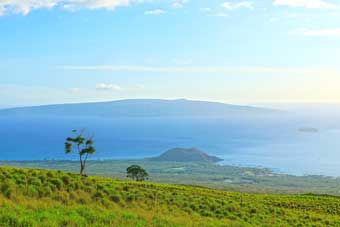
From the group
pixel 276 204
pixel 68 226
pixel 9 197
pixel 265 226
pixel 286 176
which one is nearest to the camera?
pixel 68 226

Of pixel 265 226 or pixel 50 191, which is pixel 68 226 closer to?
pixel 50 191

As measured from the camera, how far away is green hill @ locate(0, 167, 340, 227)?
32.9 ft

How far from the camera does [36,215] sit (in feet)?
32.0

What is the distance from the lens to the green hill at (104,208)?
1002cm

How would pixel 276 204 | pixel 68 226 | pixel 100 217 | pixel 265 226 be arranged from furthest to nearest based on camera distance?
pixel 276 204 → pixel 265 226 → pixel 100 217 → pixel 68 226

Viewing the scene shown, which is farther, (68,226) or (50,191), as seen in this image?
(50,191)

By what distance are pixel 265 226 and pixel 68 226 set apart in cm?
964

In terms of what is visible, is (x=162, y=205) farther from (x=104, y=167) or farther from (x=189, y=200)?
(x=104, y=167)

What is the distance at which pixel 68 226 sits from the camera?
9.14 m

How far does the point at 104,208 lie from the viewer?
1279cm

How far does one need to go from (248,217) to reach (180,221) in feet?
23.1

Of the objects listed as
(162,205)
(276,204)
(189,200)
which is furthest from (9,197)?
(276,204)

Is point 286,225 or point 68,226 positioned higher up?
point 68,226

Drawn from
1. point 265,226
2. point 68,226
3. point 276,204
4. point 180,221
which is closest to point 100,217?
point 68,226
